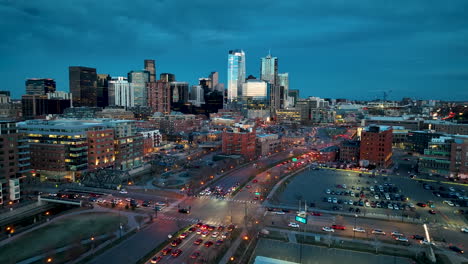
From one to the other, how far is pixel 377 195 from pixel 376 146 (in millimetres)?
15130

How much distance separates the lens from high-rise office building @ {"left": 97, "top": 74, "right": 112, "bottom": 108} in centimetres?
17300

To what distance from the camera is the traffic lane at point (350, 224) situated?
922 inches

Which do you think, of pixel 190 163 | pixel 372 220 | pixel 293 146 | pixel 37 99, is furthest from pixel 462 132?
pixel 37 99

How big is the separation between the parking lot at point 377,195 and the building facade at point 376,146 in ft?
18.1

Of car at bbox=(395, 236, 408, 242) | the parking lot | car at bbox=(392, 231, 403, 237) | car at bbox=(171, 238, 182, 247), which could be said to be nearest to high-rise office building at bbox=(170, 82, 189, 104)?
the parking lot

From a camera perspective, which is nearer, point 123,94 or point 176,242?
point 176,242

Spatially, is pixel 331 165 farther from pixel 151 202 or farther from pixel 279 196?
pixel 151 202

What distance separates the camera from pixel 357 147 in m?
50.2

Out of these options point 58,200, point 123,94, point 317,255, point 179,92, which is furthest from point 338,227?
point 179,92

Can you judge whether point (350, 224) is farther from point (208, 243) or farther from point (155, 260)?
point (155, 260)

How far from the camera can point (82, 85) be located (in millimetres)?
151250

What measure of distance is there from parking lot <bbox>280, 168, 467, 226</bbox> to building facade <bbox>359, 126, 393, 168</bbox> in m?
5.51

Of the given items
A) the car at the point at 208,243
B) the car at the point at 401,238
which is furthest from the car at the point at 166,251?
the car at the point at 401,238

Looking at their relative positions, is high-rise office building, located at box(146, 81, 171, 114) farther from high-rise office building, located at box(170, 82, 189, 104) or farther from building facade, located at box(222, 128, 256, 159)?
building facade, located at box(222, 128, 256, 159)
